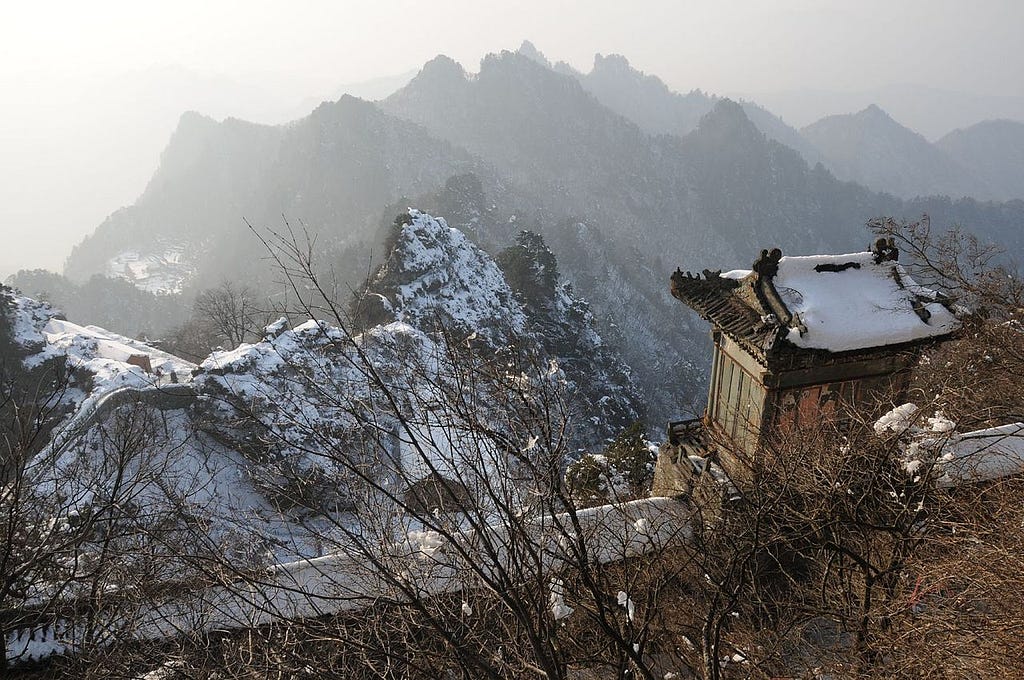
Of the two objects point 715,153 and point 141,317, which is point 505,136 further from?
point 141,317

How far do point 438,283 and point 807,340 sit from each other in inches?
854

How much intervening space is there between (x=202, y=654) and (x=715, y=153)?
114253 millimetres

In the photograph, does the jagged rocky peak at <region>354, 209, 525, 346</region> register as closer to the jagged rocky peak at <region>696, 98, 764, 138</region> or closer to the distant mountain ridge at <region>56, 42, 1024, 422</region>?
the distant mountain ridge at <region>56, 42, 1024, 422</region>

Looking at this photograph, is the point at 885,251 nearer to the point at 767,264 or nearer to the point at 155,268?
the point at 767,264

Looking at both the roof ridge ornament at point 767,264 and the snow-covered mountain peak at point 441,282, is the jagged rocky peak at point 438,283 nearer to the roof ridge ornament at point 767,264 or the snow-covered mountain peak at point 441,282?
the snow-covered mountain peak at point 441,282

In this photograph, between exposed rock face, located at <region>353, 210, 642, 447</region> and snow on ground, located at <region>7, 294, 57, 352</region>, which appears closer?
snow on ground, located at <region>7, 294, 57, 352</region>

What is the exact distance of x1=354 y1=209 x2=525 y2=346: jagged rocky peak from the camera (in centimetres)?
2589

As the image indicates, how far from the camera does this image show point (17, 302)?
79.3ft

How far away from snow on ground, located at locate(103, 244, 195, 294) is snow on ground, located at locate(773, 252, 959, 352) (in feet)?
239

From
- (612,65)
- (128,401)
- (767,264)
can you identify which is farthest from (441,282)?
(612,65)

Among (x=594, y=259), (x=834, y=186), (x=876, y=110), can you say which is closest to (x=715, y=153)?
(x=834, y=186)

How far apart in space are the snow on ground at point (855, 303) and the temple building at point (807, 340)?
15mm

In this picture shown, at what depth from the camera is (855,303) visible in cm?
858

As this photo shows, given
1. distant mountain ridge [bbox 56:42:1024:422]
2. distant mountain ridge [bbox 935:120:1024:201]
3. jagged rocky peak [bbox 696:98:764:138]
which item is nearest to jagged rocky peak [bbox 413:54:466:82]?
distant mountain ridge [bbox 56:42:1024:422]
